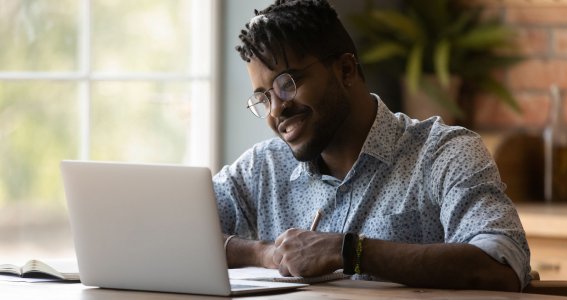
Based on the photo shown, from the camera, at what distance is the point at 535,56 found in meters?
4.28

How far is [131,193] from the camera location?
209 cm

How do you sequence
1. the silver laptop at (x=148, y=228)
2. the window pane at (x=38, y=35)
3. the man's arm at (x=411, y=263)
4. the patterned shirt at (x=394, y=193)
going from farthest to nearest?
1. the window pane at (x=38, y=35)
2. the patterned shirt at (x=394, y=193)
3. the man's arm at (x=411, y=263)
4. the silver laptop at (x=148, y=228)

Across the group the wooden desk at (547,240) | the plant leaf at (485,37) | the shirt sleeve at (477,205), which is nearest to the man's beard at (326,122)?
the shirt sleeve at (477,205)

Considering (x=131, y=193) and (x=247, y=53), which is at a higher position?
(x=247, y=53)

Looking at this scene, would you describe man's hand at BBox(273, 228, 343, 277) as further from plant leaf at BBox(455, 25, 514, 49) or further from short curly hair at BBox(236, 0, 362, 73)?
plant leaf at BBox(455, 25, 514, 49)

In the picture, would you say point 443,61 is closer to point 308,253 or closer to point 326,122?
point 326,122

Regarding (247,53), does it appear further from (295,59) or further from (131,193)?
(131,193)

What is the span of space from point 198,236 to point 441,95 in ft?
7.11

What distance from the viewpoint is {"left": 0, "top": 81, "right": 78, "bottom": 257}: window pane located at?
130 inches

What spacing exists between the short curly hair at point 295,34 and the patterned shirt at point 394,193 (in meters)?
0.19

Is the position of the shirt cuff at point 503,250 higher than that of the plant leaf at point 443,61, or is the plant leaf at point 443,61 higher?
the plant leaf at point 443,61

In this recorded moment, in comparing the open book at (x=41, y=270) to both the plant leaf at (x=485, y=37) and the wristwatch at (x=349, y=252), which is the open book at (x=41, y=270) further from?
the plant leaf at (x=485, y=37)

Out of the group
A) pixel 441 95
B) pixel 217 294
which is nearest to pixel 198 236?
pixel 217 294

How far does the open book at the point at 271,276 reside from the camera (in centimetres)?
227
